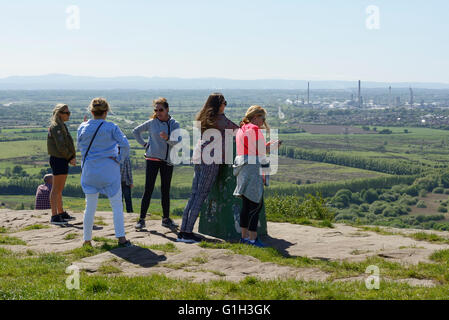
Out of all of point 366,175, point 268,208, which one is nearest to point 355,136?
point 366,175

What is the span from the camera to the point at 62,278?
5359mm

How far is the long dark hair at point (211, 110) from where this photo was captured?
7090mm

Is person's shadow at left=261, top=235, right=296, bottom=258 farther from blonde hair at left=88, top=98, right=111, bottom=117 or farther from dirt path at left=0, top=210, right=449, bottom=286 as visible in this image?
blonde hair at left=88, top=98, right=111, bottom=117

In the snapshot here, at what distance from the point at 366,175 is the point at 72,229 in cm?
8182

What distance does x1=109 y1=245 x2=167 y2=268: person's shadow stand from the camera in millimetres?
6219

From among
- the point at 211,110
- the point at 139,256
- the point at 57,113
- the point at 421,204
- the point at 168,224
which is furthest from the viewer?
the point at 421,204

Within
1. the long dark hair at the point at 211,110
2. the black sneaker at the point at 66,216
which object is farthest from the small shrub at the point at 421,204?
the long dark hair at the point at 211,110

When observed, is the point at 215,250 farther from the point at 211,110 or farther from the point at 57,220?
the point at 57,220

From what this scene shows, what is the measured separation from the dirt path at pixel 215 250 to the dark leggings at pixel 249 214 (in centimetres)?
56

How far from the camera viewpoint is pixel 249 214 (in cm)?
714

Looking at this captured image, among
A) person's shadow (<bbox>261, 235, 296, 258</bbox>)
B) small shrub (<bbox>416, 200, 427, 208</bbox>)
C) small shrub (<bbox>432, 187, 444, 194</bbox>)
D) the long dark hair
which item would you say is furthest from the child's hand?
small shrub (<bbox>432, 187, 444, 194</bbox>)

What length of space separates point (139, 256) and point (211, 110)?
7.03ft

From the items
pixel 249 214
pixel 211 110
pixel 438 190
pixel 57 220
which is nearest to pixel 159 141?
pixel 211 110
